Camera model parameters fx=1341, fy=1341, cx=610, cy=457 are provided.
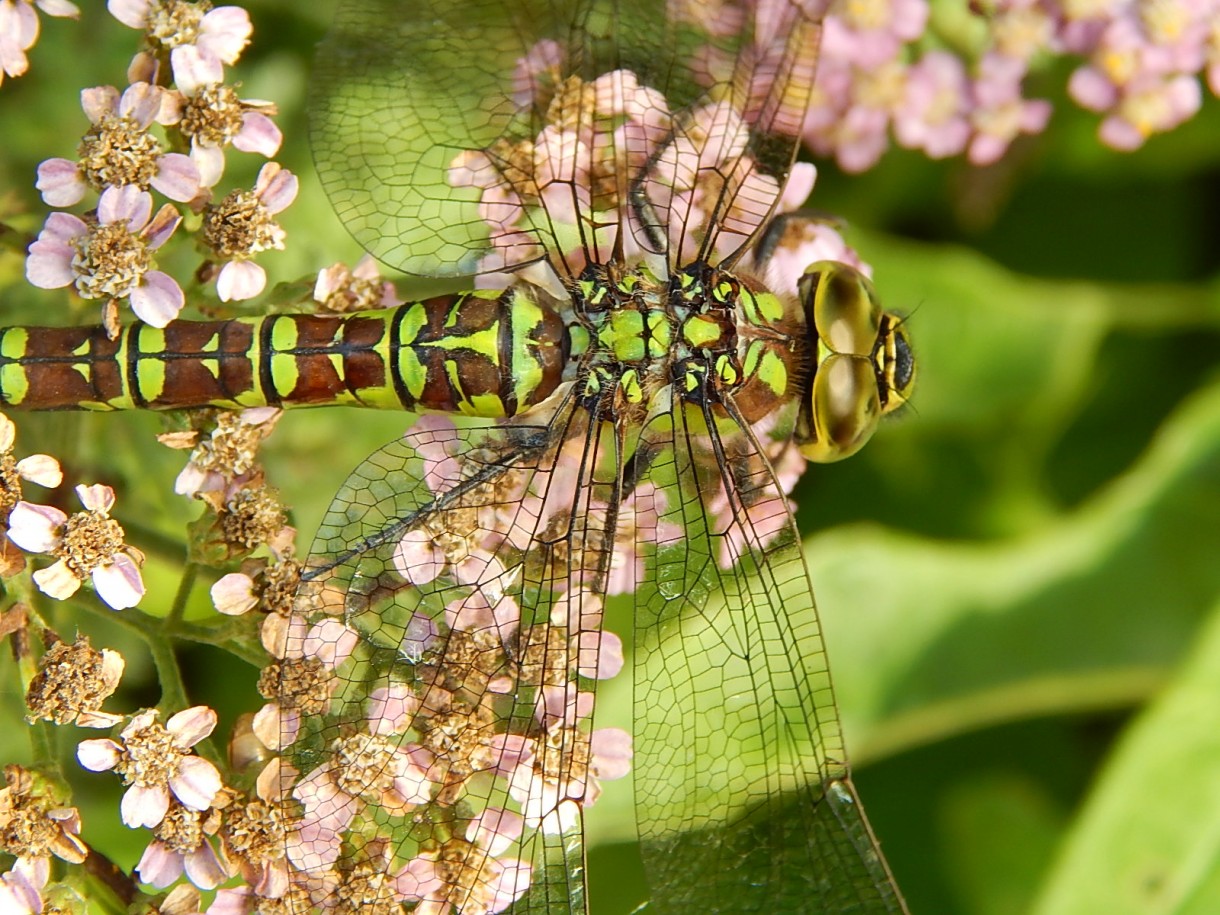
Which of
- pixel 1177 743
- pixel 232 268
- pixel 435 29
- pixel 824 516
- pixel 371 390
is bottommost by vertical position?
pixel 824 516

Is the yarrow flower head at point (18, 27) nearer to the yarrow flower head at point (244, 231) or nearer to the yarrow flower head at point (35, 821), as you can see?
the yarrow flower head at point (244, 231)

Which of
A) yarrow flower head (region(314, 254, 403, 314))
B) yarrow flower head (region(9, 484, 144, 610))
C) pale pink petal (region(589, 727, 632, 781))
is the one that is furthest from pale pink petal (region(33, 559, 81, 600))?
pale pink petal (region(589, 727, 632, 781))

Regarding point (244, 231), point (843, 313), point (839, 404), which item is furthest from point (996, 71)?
point (244, 231)

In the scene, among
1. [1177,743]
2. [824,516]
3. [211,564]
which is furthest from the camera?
[824,516]

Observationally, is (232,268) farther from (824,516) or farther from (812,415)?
(824,516)

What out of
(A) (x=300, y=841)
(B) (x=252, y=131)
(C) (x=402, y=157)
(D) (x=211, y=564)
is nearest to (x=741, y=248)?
(C) (x=402, y=157)

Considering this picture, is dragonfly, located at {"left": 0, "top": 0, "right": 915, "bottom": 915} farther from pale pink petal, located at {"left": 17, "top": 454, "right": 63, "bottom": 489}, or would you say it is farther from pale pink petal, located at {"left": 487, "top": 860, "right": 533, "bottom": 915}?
pale pink petal, located at {"left": 17, "top": 454, "right": 63, "bottom": 489}
